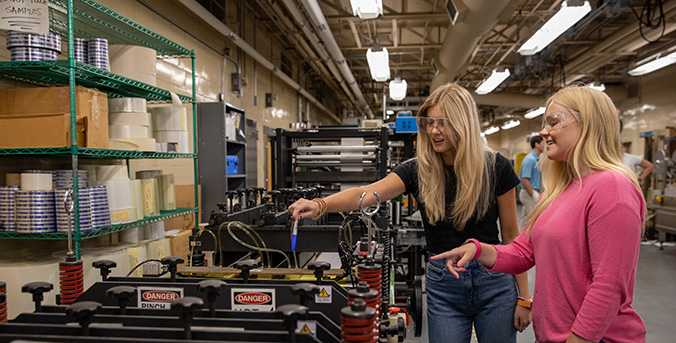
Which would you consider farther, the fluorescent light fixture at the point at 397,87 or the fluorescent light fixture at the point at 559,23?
the fluorescent light fixture at the point at 397,87

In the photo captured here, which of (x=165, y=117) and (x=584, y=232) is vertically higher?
(x=165, y=117)

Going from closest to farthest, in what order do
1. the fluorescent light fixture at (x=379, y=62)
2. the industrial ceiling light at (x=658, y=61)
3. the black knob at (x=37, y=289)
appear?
1. the black knob at (x=37, y=289)
2. the fluorescent light fixture at (x=379, y=62)
3. the industrial ceiling light at (x=658, y=61)

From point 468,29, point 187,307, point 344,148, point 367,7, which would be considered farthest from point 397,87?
point 187,307

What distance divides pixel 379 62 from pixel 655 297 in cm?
403

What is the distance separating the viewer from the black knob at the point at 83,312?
810 millimetres

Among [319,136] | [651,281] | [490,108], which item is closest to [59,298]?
[319,136]

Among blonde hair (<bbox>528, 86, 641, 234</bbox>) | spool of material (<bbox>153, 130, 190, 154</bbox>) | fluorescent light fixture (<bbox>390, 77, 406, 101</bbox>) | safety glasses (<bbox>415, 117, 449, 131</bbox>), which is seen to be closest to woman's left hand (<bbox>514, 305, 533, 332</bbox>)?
blonde hair (<bbox>528, 86, 641, 234</bbox>)

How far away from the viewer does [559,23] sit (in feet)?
13.3

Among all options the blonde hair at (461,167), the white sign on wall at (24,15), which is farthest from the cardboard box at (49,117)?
the blonde hair at (461,167)

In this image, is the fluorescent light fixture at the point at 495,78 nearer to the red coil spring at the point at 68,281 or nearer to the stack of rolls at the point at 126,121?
the stack of rolls at the point at 126,121

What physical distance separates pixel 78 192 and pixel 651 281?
541 cm

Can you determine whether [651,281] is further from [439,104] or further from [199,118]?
[199,118]

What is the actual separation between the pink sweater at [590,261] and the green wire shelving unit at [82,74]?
7.45ft

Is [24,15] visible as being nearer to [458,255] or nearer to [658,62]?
[458,255]
